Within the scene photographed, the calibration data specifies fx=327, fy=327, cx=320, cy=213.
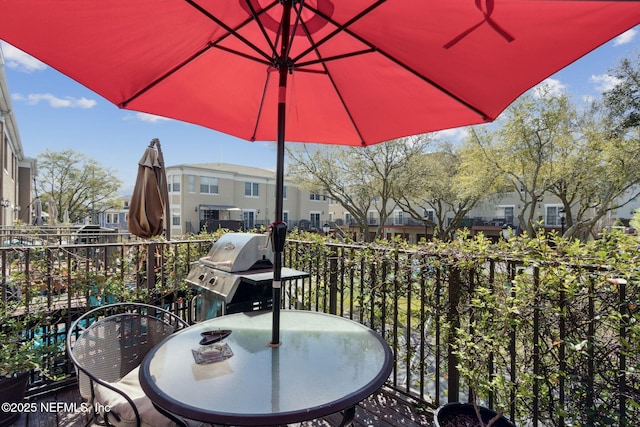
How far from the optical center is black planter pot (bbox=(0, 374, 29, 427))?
7.34ft

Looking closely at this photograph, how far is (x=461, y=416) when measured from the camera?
2031mm

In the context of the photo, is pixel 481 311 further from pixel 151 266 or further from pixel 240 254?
pixel 151 266

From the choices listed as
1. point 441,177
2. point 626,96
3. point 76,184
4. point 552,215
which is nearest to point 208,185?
point 76,184

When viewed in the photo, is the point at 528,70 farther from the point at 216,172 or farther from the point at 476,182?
the point at 216,172

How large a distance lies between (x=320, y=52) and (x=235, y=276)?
1.90 m

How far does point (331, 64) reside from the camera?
7.34 ft

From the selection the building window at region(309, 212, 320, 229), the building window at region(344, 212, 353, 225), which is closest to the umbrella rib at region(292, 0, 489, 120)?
the building window at region(309, 212, 320, 229)

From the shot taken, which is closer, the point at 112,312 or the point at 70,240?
the point at 112,312

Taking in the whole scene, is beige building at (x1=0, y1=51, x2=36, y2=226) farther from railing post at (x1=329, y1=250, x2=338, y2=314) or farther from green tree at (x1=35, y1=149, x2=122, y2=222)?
railing post at (x1=329, y1=250, x2=338, y2=314)

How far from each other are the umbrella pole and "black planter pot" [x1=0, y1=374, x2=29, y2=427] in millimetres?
2033

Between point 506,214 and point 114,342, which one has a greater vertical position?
point 506,214

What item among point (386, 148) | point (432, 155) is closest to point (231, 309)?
point (386, 148)

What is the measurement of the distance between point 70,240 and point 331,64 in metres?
10.2

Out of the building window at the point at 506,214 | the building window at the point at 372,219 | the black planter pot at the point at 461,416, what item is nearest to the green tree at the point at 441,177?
the building window at the point at 506,214
